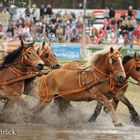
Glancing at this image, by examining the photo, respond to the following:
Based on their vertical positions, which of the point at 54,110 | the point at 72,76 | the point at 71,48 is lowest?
the point at 71,48

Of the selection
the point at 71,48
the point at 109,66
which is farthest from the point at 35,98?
the point at 71,48

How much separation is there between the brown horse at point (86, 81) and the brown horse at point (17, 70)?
1.28 feet

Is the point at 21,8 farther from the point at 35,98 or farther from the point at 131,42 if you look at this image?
the point at 35,98

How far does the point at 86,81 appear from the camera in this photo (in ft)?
37.2

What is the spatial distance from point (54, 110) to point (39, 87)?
677 mm

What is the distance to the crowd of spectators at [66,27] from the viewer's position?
29.7 m

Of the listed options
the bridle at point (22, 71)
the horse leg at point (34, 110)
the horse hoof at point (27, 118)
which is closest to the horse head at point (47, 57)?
the bridle at point (22, 71)

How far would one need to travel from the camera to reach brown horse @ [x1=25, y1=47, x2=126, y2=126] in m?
10.9

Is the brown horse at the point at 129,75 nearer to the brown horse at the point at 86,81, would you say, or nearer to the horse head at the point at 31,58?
the brown horse at the point at 86,81

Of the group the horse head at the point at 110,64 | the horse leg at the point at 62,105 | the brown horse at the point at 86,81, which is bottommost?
the horse leg at the point at 62,105

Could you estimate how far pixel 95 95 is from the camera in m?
11.1

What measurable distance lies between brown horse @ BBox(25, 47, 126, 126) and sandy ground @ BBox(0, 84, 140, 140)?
35 centimetres

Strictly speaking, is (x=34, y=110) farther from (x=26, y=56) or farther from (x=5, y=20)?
(x=5, y=20)

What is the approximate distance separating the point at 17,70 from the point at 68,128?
1979mm
